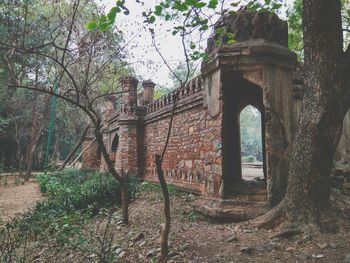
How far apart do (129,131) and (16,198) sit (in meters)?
5.35

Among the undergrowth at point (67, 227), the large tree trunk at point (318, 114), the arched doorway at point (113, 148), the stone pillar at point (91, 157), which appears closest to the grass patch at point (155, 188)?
the undergrowth at point (67, 227)

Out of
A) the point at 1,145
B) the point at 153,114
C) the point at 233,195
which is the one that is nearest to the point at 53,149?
the point at 1,145

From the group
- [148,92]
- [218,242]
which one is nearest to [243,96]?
[218,242]

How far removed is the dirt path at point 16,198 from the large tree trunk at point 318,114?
8202 millimetres

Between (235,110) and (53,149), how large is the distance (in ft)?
76.5

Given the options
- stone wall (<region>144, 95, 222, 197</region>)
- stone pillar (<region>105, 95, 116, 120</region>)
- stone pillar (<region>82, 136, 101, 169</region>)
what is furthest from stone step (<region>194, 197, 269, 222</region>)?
stone pillar (<region>82, 136, 101, 169</region>)

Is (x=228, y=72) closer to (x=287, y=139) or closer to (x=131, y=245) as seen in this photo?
(x=287, y=139)

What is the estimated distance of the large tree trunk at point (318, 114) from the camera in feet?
13.1

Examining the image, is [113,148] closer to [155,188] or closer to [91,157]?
[91,157]

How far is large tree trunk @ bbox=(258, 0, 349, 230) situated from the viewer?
13.1 ft

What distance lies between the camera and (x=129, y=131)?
1209cm

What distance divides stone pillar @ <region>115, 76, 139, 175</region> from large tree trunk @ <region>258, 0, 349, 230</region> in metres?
8.33

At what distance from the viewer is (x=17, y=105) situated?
2034cm

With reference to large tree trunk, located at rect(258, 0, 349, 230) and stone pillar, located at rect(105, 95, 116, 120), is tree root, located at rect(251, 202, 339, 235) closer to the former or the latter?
large tree trunk, located at rect(258, 0, 349, 230)
